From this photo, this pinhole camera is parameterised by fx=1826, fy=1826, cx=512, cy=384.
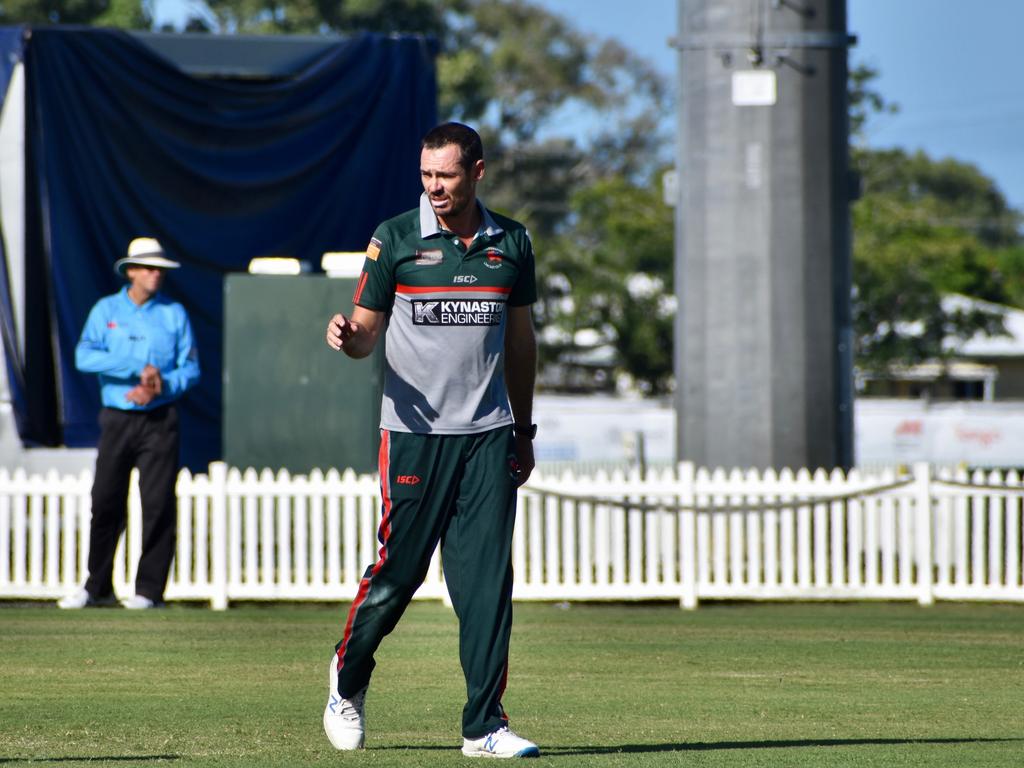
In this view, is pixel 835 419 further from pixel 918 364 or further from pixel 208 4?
pixel 208 4

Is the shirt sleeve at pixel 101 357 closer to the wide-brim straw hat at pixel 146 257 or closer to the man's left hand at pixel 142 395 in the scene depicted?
the man's left hand at pixel 142 395

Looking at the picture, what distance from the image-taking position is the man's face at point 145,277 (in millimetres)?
10391

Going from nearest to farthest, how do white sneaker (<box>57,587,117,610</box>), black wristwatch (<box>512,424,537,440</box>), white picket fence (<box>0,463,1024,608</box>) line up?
black wristwatch (<box>512,424,537,440</box>) → white sneaker (<box>57,587,117,610</box>) → white picket fence (<box>0,463,1024,608</box>)

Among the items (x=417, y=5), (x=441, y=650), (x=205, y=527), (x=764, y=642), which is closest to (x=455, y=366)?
(x=441, y=650)

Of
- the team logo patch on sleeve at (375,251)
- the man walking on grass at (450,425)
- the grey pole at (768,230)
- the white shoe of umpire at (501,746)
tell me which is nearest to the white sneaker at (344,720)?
the man walking on grass at (450,425)

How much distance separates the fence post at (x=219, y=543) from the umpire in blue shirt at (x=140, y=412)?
37.5 inches

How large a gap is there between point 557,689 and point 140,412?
378cm

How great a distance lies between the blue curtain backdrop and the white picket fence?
4.33ft

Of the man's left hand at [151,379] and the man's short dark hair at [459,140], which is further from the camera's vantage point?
the man's left hand at [151,379]

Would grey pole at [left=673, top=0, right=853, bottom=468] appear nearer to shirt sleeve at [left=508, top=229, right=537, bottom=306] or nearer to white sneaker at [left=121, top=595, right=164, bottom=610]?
white sneaker at [left=121, top=595, right=164, bottom=610]

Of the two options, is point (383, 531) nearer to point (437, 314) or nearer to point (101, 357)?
point (437, 314)

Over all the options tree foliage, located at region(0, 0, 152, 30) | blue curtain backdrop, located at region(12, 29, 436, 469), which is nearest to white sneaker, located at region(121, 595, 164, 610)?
blue curtain backdrop, located at region(12, 29, 436, 469)

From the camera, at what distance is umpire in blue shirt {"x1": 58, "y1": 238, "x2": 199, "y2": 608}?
10133mm

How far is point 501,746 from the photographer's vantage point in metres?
5.34
